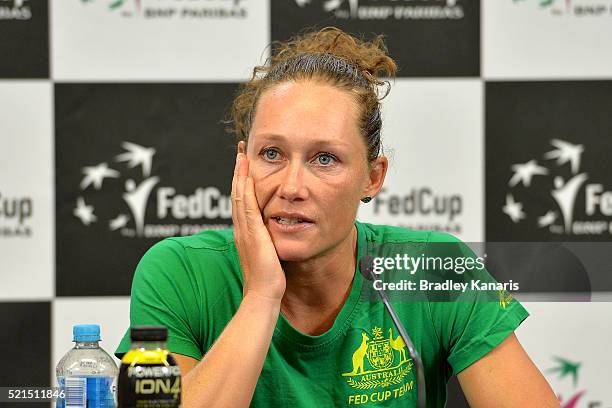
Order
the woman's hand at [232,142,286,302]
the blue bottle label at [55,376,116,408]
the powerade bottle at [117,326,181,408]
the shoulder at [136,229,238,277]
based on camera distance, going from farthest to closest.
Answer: the shoulder at [136,229,238,277]
the woman's hand at [232,142,286,302]
the blue bottle label at [55,376,116,408]
the powerade bottle at [117,326,181,408]

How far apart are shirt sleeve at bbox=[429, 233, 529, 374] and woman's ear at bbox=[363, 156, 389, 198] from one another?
0.15m

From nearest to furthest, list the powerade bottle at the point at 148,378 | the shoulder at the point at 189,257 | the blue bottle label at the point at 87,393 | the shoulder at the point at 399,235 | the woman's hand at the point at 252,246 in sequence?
1. the powerade bottle at the point at 148,378
2. the blue bottle label at the point at 87,393
3. the woman's hand at the point at 252,246
4. the shoulder at the point at 189,257
5. the shoulder at the point at 399,235

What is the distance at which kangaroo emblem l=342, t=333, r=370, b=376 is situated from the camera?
1.49 metres

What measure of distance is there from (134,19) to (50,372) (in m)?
1.04

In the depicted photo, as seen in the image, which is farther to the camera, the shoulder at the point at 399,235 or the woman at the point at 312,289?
the shoulder at the point at 399,235

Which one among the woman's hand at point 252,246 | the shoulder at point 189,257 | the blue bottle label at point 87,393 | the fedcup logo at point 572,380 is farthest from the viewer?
the fedcup logo at point 572,380

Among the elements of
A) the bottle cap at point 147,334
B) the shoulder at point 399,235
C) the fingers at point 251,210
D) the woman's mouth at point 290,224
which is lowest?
the bottle cap at point 147,334

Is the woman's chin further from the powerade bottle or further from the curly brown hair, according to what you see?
the powerade bottle

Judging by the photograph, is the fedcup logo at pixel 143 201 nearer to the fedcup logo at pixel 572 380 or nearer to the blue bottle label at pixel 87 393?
the fedcup logo at pixel 572 380

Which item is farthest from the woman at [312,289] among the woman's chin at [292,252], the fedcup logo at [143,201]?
the fedcup logo at [143,201]

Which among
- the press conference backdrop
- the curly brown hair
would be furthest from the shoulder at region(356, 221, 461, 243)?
the press conference backdrop

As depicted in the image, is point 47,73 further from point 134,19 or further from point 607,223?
point 607,223

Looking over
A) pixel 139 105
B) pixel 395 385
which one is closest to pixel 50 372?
pixel 139 105

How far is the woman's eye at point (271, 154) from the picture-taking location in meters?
1.47
